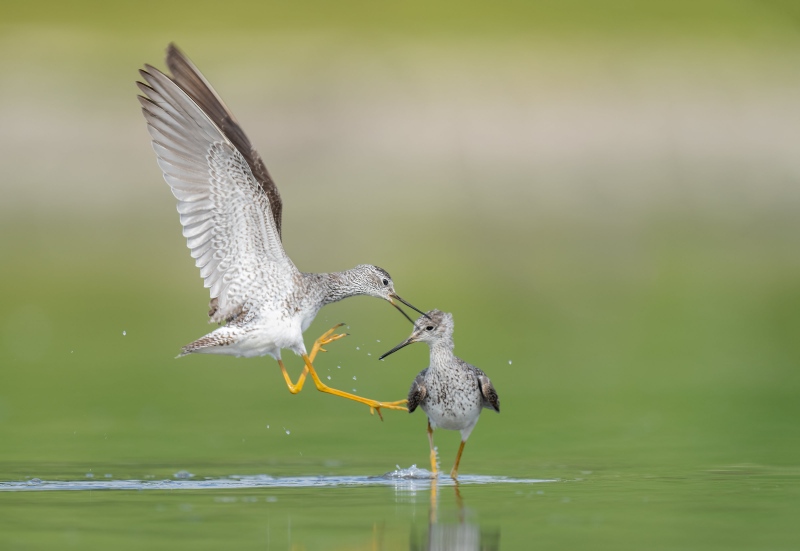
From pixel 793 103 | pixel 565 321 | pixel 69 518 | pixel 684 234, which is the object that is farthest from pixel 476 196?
pixel 69 518

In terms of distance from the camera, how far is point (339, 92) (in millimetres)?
41250

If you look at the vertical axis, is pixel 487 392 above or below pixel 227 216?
below

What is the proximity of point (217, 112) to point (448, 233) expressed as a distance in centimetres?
1924

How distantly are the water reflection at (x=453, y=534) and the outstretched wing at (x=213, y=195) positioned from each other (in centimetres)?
312

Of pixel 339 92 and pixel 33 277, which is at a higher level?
pixel 339 92

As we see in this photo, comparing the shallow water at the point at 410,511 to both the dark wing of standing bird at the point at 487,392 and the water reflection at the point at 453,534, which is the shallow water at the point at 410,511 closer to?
Result: the water reflection at the point at 453,534

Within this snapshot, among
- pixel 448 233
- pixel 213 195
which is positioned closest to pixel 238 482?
pixel 213 195

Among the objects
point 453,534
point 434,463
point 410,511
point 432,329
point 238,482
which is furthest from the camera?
point 432,329

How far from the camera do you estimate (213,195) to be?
521 inches

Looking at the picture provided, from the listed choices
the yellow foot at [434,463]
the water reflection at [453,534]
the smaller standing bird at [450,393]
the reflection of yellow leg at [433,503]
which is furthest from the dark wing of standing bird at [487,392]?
the water reflection at [453,534]

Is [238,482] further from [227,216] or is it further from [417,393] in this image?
[227,216]

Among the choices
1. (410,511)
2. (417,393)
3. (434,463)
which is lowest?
(434,463)

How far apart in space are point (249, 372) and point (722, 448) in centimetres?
710

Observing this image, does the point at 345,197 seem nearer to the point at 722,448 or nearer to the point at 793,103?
the point at 793,103
